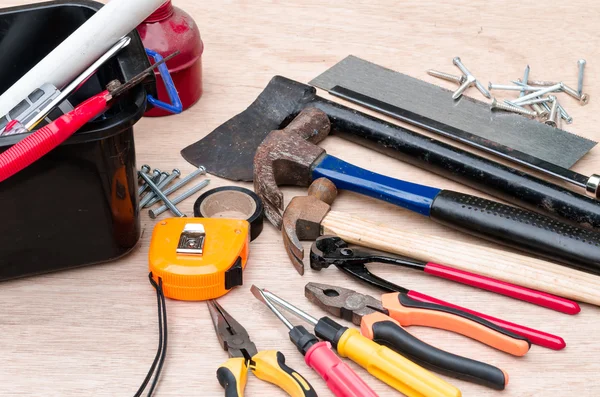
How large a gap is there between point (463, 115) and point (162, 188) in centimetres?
50

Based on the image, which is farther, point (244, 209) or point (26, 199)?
point (244, 209)

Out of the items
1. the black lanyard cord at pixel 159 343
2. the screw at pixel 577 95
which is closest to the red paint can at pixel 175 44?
the black lanyard cord at pixel 159 343

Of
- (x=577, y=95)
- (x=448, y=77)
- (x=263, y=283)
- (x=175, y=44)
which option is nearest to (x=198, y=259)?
(x=263, y=283)

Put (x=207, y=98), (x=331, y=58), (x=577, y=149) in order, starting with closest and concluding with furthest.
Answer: (x=577, y=149) → (x=207, y=98) → (x=331, y=58)

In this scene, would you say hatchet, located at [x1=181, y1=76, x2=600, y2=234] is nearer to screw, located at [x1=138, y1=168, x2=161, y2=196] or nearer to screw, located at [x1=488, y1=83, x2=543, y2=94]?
screw, located at [x1=138, y1=168, x2=161, y2=196]

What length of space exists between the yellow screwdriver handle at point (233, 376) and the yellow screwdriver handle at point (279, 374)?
0.01 meters

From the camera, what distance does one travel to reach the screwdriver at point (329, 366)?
2.41 ft

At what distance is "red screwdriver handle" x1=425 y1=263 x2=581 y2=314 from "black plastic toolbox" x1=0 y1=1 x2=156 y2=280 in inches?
14.7

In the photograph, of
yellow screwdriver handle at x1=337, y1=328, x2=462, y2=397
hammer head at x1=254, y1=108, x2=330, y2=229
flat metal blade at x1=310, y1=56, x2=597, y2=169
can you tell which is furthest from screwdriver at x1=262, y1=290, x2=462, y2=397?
flat metal blade at x1=310, y1=56, x2=597, y2=169

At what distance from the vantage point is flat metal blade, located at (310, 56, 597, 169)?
1.14 m

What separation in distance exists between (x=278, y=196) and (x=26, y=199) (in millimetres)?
316

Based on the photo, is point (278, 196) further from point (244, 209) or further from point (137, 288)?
point (137, 288)

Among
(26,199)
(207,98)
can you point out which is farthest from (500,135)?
(26,199)

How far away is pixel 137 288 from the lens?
0.91 m
